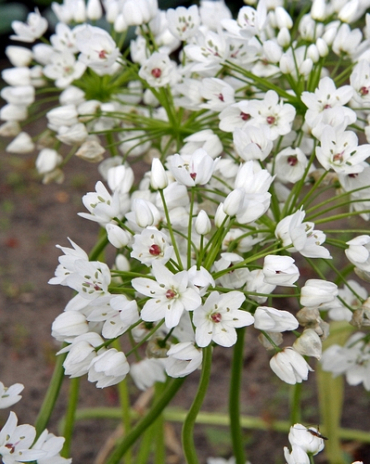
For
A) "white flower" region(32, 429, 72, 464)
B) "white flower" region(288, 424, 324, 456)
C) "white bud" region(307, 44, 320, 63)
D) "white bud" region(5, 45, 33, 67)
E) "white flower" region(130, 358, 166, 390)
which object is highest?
"white bud" region(307, 44, 320, 63)

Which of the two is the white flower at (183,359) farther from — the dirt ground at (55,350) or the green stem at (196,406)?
the dirt ground at (55,350)

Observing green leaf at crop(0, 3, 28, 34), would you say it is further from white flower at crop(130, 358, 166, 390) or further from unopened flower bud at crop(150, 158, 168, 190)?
unopened flower bud at crop(150, 158, 168, 190)

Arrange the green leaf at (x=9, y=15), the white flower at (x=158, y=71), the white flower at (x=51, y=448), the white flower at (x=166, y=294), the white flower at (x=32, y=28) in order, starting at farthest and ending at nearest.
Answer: the green leaf at (x=9, y=15), the white flower at (x=32, y=28), the white flower at (x=158, y=71), the white flower at (x=51, y=448), the white flower at (x=166, y=294)

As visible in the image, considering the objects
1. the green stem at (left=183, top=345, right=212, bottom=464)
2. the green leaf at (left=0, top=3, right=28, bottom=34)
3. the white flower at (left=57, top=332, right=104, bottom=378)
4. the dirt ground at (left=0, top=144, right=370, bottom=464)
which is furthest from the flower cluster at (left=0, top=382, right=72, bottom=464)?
the green leaf at (left=0, top=3, right=28, bottom=34)

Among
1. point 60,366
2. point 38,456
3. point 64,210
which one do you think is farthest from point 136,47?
point 64,210

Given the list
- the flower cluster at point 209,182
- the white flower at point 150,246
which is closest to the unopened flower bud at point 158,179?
the flower cluster at point 209,182
